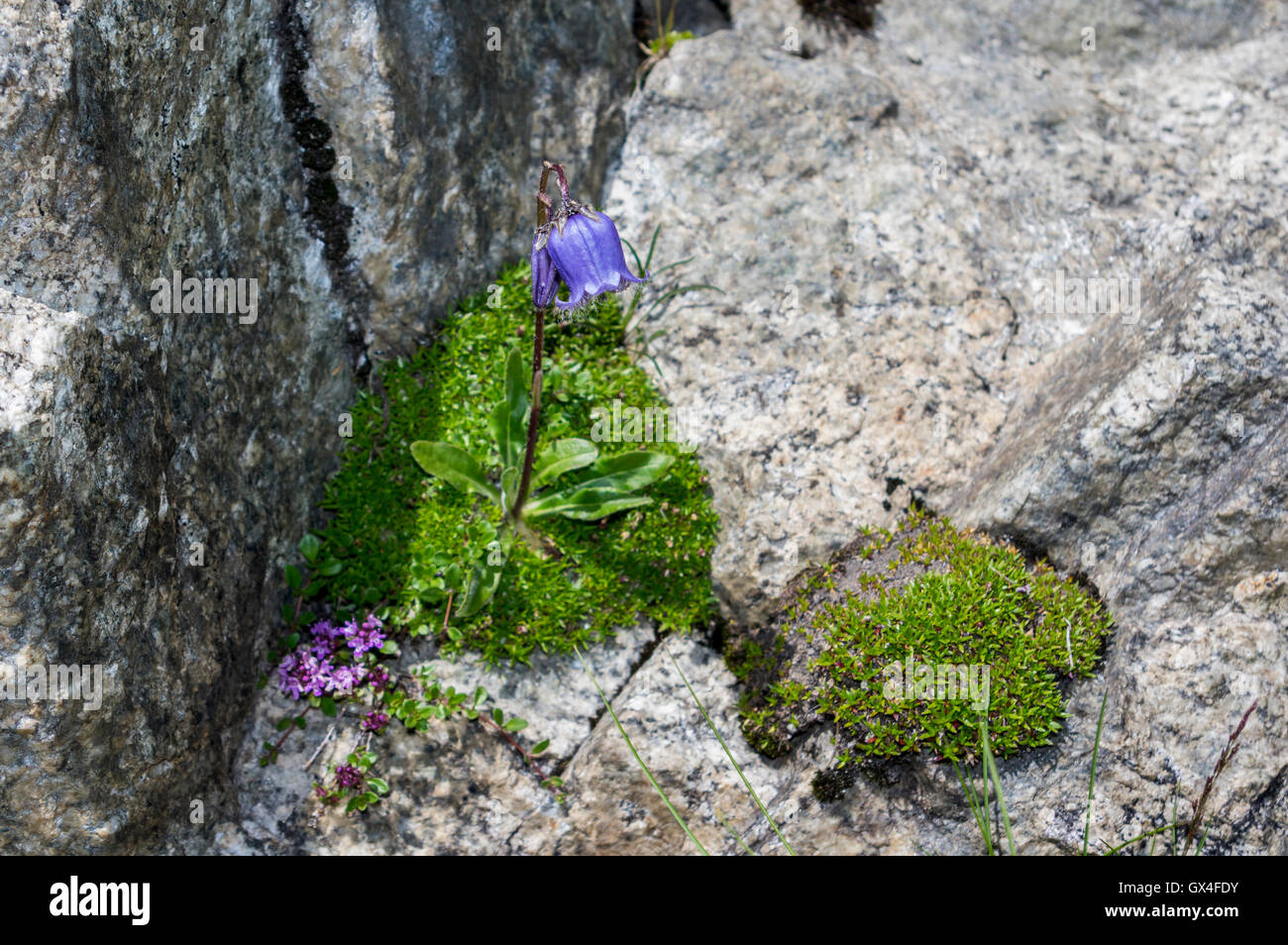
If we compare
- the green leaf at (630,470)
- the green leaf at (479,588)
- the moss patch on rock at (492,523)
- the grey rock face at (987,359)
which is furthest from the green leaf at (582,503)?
the grey rock face at (987,359)

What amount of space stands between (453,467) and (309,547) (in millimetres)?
985

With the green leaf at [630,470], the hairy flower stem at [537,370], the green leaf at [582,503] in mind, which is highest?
the hairy flower stem at [537,370]

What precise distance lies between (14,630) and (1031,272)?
633cm

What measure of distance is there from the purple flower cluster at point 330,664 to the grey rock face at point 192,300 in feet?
0.78

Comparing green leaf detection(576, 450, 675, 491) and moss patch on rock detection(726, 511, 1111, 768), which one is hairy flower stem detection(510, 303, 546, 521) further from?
moss patch on rock detection(726, 511, 1111, 768)

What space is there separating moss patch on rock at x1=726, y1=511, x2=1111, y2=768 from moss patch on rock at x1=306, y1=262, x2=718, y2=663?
0.80 metres

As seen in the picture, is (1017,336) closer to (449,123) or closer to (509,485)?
(509,485)

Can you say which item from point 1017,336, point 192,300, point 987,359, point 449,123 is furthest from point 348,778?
point 1017,336

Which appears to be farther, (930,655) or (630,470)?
(630,470)

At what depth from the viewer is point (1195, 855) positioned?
4.88 metres

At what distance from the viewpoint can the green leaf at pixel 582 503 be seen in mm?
6082

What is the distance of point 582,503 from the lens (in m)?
6.12

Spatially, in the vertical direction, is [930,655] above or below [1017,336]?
below

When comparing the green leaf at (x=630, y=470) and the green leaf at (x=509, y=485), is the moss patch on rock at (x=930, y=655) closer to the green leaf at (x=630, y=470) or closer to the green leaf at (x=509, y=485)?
the green leaf at (x=630, y=470)
